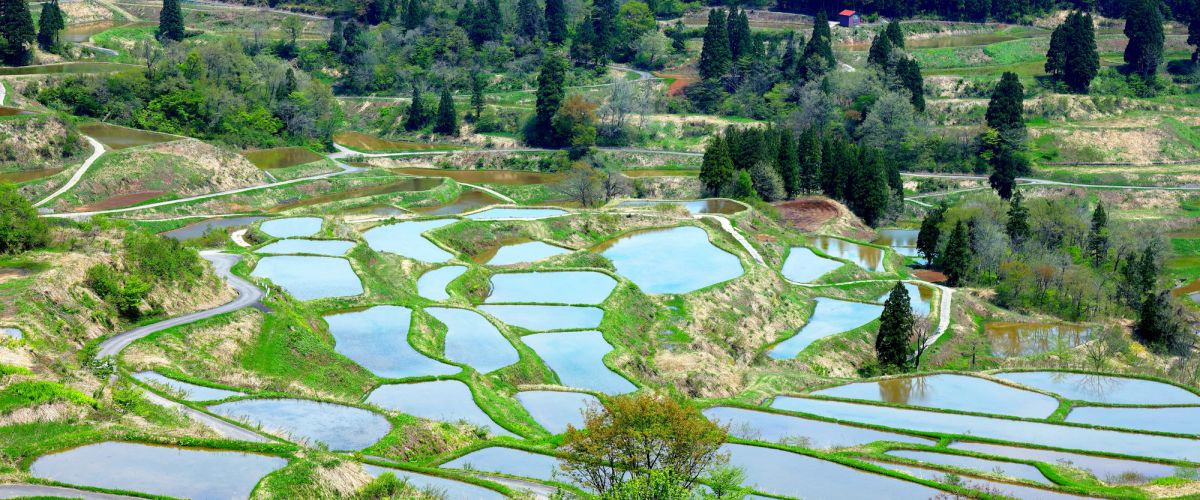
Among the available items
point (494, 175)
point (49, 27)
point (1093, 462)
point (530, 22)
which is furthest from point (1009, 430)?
point (530, 22)

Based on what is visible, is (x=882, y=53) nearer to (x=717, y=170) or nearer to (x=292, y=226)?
(x=717, y=170)

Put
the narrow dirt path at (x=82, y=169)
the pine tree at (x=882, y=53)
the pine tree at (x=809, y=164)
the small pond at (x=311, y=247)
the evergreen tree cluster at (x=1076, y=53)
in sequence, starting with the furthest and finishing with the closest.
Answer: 1. the evergreen tree cluster at (x=1076, y=53)
2. the pine tree at (x=882, y=53)
3. the pine tree at (x=809, y=164)
4. the narrow dirt path at (x=82, y=169)
5. the small pond at (x=311, y=247)

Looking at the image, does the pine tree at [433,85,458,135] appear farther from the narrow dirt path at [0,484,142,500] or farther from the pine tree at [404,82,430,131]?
the narrow dirt path at [0,484,142,500]

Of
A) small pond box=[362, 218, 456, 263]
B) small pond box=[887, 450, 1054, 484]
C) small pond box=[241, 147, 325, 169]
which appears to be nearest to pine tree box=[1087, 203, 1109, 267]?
small pond box=[362, 218, 456, 263]

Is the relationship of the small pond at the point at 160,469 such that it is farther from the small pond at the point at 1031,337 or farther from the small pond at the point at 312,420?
the small pond at the point at 1031,337

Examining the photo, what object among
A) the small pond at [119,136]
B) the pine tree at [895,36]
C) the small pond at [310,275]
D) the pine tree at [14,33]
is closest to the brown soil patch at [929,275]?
the small pond at [310,275]

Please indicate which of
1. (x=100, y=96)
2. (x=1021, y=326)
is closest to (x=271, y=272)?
(x=1021, y=326)
